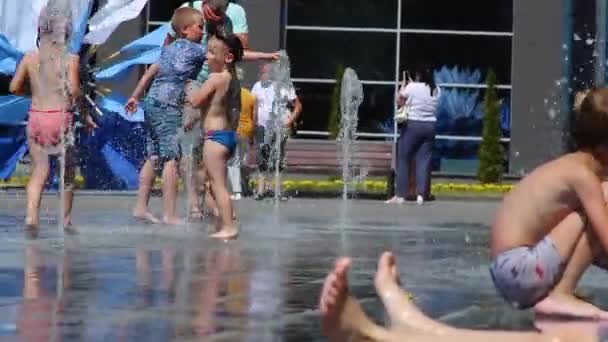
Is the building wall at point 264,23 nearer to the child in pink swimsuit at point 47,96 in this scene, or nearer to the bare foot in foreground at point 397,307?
the child in pink swimsuit at point 47,96

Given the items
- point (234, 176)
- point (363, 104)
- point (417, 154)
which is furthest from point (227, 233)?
point (363, 104)

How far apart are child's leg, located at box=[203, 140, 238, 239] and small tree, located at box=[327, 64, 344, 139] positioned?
43.0 ft

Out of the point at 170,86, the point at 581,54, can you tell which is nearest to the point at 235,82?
the point at 170,86

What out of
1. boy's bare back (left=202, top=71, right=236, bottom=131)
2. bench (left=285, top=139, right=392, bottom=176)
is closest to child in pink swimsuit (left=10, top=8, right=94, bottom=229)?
boy's bare back (left=202, top=71, right=236, bottom=131)

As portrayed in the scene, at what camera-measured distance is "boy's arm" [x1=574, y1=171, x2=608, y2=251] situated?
6465 millimetres

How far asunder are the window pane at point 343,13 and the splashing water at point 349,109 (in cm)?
142

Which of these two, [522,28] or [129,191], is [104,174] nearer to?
[129,191]

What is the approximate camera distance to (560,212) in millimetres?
6555

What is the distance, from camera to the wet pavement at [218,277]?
6859 mm

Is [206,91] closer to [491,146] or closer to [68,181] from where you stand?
[68,181]

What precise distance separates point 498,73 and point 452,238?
13.7 metres

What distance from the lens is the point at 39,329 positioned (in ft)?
21.6

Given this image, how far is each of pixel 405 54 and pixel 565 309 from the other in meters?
20.0

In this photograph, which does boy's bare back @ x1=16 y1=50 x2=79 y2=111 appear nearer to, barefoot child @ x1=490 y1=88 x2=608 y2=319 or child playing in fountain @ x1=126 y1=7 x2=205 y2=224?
child playing in fountain @ x1=126 y1=7 x2=205 y2=224
